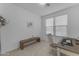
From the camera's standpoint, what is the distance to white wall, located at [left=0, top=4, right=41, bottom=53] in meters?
1.22

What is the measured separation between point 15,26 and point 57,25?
2.54ft

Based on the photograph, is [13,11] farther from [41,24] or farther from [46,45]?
[46,45]

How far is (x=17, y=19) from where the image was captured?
1.30 meters

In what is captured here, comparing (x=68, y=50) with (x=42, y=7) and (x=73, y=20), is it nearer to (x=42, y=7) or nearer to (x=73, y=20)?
(x=73, y=20)

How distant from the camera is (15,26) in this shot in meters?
1.29

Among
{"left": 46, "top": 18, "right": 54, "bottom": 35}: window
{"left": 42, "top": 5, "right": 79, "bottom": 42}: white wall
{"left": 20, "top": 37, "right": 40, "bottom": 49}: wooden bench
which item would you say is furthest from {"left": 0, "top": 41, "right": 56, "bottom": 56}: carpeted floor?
{"left": 42, "top": 5, "right": 79, "bottom": 42}: white wall

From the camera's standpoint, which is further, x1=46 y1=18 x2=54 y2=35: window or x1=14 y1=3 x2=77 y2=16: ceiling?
x1=46 y1=18 x2=54 y2=35: window

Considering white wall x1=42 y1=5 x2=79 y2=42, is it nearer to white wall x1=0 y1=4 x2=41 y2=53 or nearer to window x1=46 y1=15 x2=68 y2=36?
window x1=46 y1=15 x2=68 y2=36

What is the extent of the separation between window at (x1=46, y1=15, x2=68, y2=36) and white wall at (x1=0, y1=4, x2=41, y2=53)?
20cm

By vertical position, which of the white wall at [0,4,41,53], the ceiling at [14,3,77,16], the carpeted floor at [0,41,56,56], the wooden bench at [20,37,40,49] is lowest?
the carpeted floor at [0,41,56,56]

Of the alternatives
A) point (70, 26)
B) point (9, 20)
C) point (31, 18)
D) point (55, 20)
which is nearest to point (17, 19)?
point (9, 20)

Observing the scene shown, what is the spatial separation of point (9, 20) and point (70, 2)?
3.56 feet

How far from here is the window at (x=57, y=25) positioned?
133 cm

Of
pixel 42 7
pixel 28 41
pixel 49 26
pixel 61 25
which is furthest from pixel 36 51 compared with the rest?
pixel 42 7
